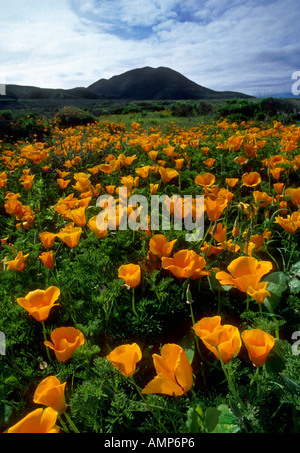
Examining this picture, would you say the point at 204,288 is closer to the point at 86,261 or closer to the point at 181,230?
the point at 181,230

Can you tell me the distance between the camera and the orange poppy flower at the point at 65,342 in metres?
0.99

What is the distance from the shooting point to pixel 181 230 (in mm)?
1875

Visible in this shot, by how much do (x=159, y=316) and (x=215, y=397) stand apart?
0.40 metres

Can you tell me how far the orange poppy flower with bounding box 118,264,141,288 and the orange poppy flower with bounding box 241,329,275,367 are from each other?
1.62 feet

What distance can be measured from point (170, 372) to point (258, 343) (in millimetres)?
276

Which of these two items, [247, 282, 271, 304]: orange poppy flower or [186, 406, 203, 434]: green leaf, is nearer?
[186, 406, 203, 434]: green leaf

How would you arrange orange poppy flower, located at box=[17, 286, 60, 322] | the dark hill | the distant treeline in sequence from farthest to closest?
the dark hill → the distant treeline → orange poppy flower, located at box=[17, 286, 60, 322]

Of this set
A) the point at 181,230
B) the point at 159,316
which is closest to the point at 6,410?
the point at 159,316

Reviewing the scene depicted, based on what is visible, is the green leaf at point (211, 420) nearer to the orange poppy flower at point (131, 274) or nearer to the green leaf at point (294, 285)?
the orange poppy flower at point (131, 274)

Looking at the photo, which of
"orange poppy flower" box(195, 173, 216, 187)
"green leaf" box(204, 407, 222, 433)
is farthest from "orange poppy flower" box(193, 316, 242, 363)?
"orange poppy flower" box(195, 173, 216, 187)

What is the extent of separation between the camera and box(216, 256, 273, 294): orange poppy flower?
1.05 m

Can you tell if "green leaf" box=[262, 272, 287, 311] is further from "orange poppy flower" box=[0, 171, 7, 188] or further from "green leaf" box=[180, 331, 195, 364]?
"orange poppy flower" box=[0, 171, 7, 188]

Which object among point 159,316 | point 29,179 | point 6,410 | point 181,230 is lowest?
point 6,410

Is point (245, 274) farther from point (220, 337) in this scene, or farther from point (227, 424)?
point (227, 424)
